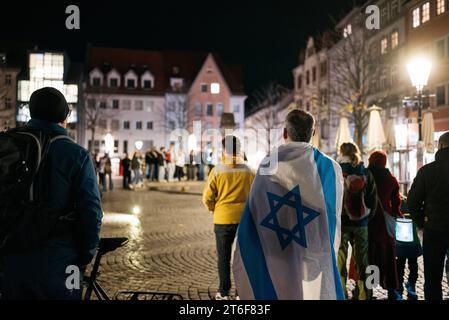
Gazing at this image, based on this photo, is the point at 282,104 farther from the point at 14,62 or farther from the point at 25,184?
the point at 25,184

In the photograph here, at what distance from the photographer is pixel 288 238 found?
3.49 m

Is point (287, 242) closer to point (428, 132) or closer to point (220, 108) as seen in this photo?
point (428, 132)

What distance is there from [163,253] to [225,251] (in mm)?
3325

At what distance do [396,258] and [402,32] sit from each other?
1318 inches

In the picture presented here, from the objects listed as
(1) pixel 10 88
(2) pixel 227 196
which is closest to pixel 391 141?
(2) pixel 227 196

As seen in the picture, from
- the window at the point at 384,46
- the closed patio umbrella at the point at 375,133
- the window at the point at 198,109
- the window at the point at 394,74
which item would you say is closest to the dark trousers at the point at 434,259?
the closed patio umbrella at the point at 375,133

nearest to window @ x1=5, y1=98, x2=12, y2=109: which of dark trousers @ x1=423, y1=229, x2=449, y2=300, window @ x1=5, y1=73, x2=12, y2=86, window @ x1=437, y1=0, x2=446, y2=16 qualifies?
window @ x1=5, y1=73, x2=12, y2=86

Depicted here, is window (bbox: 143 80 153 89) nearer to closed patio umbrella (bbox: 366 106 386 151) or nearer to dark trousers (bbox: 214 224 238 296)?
closed patio umbrella (bbox: 366 106 386 151)

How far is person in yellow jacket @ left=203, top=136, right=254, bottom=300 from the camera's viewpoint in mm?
5938

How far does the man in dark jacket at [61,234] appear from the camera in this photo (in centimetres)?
307

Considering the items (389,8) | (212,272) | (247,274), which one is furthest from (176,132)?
(247,274)

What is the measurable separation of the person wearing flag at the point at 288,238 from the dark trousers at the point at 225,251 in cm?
240

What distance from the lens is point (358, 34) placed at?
35594 mm

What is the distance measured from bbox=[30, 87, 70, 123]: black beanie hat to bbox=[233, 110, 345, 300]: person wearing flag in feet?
4.91
